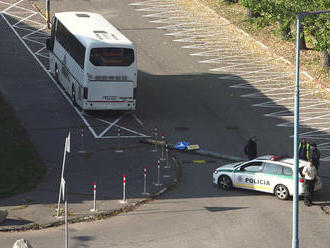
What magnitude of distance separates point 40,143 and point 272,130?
1046cm

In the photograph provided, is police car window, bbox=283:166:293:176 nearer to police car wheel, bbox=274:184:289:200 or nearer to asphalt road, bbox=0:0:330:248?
police car wheel, bbox=274:184:289:200

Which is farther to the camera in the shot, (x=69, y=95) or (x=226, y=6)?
(x=226, y=6)

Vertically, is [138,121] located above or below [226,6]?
below

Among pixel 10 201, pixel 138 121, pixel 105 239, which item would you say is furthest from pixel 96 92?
pixel 105 239

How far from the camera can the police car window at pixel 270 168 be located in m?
30.3

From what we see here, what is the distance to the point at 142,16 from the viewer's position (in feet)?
196

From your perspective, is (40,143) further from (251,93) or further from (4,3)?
(4,3)

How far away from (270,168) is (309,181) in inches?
61.7

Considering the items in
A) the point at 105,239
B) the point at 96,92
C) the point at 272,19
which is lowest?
the point at 105,239

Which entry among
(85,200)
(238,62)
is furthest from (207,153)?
(238,62)

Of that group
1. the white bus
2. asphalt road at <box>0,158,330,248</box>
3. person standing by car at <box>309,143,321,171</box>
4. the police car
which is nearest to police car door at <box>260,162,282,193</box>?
the police car

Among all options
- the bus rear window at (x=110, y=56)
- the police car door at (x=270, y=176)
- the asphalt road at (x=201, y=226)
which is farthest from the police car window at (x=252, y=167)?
the bus rear window at (x=110, y=56)

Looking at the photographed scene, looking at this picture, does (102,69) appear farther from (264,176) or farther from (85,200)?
(264,176)

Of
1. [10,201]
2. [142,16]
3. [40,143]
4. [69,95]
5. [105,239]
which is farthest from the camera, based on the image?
[142,16]
